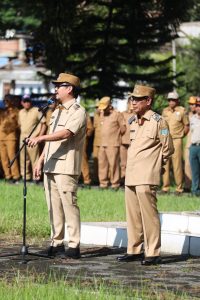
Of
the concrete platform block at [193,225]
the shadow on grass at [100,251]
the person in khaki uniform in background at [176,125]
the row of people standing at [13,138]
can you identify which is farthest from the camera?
the row of people standing at [13,138]

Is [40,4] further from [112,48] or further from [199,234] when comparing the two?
[199,234]

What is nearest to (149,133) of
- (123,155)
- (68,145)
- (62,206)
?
(68,145)

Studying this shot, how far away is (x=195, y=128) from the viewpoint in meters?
21.3

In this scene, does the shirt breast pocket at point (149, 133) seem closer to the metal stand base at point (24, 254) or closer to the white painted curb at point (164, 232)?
the white painted curb at point (164, 232)

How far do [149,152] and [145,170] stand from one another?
21cm

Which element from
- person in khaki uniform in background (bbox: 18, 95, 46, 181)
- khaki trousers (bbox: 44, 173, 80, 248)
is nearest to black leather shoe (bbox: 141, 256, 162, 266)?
khaki trousers (bbox: 44, 173, 80, 248)

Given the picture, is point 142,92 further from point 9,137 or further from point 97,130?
point 9,137

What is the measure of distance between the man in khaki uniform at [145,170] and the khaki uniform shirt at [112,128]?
37.0 feet

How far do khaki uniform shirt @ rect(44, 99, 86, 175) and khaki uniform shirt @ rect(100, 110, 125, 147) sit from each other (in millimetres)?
10951

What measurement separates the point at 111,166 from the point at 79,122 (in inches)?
445

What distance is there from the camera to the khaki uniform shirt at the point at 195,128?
21.3 m

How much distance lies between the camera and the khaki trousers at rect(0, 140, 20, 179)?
25.1 metres

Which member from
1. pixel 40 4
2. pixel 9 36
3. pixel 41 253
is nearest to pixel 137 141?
pixel 41 253

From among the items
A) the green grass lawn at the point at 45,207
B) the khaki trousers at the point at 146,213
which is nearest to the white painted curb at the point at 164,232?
the green grass lawn at the point at 45,207
